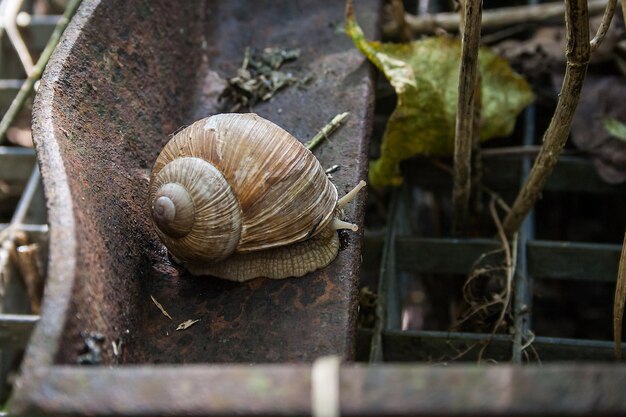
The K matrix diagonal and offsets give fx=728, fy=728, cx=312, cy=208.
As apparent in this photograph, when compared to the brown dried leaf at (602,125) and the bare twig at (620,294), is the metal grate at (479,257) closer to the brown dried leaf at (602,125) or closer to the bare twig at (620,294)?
the brown dried leaf at (602,125)

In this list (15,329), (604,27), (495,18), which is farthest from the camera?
(495,18)

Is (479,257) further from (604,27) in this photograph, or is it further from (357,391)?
(357,391)

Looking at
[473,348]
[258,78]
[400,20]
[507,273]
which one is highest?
[400,20]

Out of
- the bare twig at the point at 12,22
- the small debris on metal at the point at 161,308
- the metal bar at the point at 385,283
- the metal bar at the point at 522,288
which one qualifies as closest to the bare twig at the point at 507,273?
the metal bar at the point at 522,288

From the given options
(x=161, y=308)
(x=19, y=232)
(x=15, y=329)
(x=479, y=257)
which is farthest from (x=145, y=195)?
(x=479, y=257)

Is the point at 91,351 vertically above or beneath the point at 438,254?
beneath

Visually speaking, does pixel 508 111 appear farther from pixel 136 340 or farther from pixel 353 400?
pixel 353 400

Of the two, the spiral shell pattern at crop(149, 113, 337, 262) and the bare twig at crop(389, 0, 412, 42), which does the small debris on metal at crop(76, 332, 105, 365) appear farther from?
the bare twig at crop(389, 0, 412, 42)
